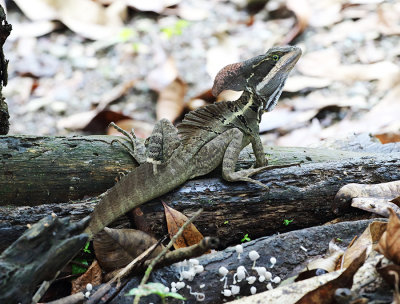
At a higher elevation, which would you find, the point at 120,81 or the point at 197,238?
the point at 120,81

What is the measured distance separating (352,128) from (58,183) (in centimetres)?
387

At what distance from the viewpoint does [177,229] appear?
135 inches

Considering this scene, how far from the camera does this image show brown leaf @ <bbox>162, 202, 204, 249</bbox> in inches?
A: 134

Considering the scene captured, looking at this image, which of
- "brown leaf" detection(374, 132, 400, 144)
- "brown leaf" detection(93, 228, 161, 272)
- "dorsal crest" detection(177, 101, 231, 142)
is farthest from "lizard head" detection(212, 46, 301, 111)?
"brown leaf" detection(93, 228, 161, 272)

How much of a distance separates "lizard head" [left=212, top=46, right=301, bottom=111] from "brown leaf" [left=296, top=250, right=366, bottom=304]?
2.44m

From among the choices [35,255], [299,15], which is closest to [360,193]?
[35,255]

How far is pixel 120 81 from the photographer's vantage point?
23.8 feet

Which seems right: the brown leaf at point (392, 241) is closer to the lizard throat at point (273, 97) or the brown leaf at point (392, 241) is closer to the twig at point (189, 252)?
the twig at point (189, 252)

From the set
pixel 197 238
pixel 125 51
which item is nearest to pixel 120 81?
pixel 125 51

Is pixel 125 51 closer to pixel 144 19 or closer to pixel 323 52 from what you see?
pixel 144 19

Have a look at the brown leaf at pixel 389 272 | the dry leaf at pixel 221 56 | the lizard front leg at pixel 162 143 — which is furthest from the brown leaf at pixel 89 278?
the dry leaf at pixel 221 56

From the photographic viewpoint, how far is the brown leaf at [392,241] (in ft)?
7.33

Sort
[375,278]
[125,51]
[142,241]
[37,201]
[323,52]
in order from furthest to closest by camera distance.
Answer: [125,51], [323,52], [37,201], [142,241], [375,278]

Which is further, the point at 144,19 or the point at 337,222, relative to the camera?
the point at 144,19
